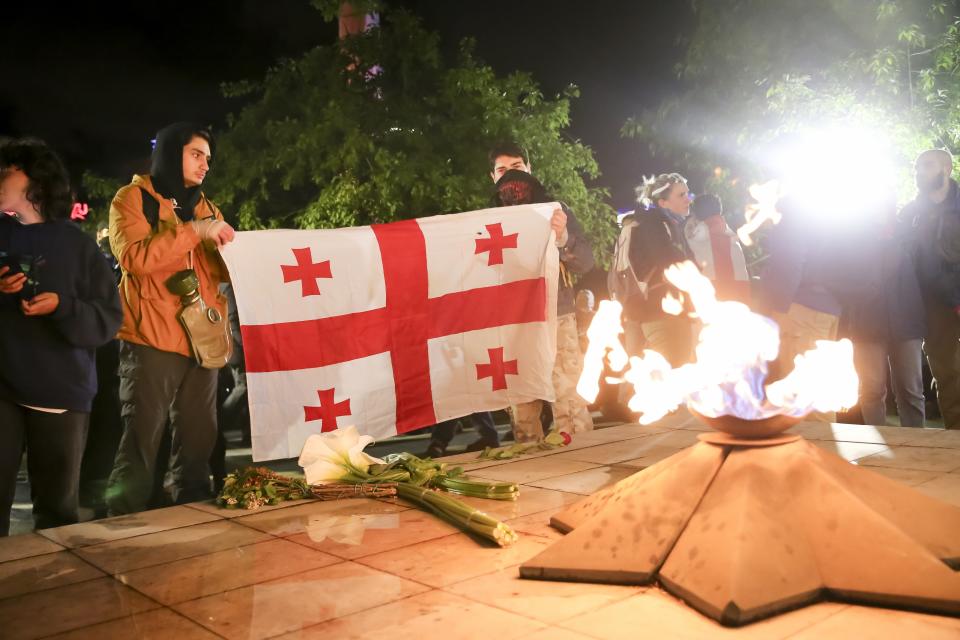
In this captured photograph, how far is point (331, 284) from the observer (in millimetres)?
5684

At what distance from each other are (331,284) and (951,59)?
10676 millimetres

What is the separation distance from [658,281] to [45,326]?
4.63 meters

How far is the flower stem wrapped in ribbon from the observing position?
4523 millimetres

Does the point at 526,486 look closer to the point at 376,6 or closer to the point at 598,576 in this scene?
the point at 598,576

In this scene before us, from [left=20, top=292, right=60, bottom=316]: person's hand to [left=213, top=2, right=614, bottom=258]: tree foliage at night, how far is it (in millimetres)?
12438

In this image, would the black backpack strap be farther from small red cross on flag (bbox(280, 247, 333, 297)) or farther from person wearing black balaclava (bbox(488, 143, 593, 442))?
person wearing black balaclava (bbox(488, 143, 593, 442))

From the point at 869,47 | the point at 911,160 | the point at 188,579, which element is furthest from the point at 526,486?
the point at 869,47

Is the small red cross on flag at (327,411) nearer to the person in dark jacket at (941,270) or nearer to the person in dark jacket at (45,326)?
the person in dark jacket at (45,326)

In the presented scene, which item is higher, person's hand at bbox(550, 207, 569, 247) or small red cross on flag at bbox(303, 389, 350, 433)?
person's hand at bbox(550, 207, 569, 247)

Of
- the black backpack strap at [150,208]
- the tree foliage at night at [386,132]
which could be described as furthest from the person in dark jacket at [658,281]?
the tree foliage at night at [386,132]

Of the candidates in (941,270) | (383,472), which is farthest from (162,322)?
(941,270)

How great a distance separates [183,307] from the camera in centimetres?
497

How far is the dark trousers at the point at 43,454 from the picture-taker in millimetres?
4238

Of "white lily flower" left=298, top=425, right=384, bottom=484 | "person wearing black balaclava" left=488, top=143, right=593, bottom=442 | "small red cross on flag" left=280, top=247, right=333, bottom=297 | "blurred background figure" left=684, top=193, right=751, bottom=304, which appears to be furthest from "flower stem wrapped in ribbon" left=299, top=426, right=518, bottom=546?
"blurred background figure" left=684, top=193, right=751, bottom=304
